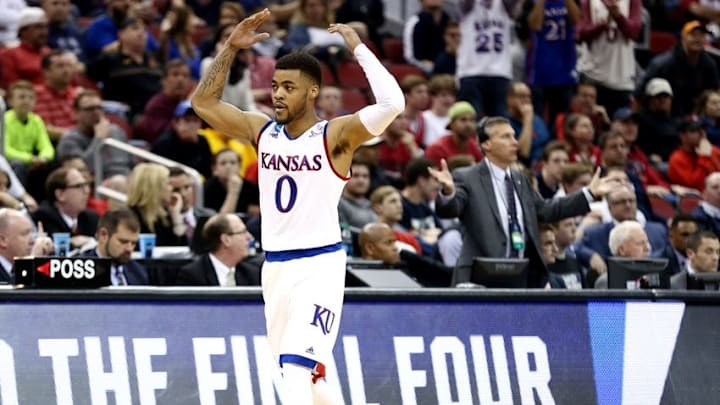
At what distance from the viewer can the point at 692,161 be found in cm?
1888

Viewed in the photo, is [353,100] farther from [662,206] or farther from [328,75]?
[662,206]

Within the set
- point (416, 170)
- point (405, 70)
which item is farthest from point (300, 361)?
point (405, 70)

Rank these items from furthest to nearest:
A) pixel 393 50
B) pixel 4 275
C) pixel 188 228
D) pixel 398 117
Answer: pixel 393 50 → pixel 398 117 → pixel 188 228 → pixel 4 275

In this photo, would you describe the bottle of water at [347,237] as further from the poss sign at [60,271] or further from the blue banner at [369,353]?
the poss sign at [60,271]

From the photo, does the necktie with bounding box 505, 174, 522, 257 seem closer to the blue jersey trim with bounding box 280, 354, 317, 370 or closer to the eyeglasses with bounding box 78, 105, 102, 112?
the blue jersey trim with bounding box 280, 354, 317, 370

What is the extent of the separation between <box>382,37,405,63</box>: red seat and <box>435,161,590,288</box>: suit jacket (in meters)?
9.27

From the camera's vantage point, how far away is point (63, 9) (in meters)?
18.1

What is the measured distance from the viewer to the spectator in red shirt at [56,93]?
1666cm

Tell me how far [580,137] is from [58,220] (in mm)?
6657

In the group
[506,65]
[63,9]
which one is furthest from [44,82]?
[506,65]

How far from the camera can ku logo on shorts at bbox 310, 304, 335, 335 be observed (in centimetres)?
886

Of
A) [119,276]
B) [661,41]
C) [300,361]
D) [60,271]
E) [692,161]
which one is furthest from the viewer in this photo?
[661,41]

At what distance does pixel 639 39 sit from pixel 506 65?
13.7 ft

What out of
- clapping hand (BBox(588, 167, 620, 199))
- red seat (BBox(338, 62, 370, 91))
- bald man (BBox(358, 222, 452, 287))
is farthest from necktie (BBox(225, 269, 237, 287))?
red seat (BBox(338, 62, 370, 91))
